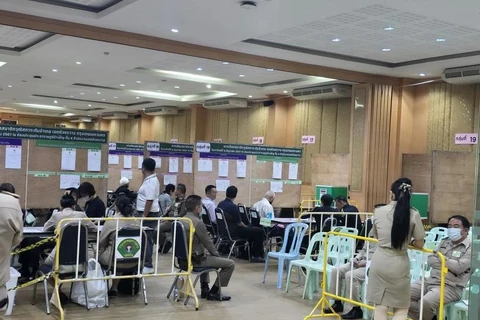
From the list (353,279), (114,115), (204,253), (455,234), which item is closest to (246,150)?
(204,253)

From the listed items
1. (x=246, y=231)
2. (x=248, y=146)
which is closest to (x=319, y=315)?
(x=246, y=231)

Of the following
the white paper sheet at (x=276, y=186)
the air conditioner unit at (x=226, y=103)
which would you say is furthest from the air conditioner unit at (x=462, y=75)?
the air conditioner unit at (x=226, y=103)

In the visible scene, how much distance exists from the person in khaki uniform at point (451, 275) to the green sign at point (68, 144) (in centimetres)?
497

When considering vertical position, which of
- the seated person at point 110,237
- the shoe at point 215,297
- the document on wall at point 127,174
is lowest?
the shoe at point 215,297

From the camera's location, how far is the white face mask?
4684 mm

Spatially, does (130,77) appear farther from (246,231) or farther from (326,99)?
(246,231)

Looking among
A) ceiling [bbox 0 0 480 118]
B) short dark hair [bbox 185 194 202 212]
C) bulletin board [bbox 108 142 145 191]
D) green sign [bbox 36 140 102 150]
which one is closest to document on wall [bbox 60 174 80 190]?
green sign [bbox 36 140 102 150]

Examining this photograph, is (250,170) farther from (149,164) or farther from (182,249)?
(182,249)

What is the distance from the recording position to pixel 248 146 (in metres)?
10.3

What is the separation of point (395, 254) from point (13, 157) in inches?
213

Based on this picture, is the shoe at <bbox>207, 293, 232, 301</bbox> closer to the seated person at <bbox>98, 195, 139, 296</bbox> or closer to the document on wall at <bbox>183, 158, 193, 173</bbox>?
the seated person at <bbox>98, 195, 139, 296</bbox>

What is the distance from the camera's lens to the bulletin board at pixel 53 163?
756cm

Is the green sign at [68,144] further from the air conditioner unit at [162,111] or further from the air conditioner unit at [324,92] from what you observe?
the air conditioner unit at [162,111]

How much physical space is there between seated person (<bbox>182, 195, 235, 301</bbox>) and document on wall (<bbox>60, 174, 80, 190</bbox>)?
2691mm
